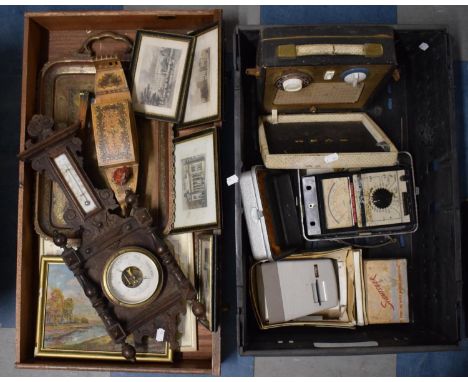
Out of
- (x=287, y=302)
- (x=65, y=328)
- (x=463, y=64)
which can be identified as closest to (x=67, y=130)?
(x=65, y=328)

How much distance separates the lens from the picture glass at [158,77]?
6.84 ft

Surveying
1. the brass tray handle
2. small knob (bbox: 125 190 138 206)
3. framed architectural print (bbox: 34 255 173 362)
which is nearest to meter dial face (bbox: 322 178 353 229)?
small knob (bbox: 125 190 138 206)

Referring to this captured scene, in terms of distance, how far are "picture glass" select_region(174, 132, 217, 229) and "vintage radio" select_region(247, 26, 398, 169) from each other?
10.1 inches

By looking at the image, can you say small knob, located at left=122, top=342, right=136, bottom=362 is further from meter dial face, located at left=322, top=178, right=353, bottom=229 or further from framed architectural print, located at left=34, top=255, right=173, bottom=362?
meter dial face, located at left=322, top=178, right=353, bottom=229

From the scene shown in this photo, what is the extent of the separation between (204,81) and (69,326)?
4.25 feet

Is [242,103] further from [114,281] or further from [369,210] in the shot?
[114,281]

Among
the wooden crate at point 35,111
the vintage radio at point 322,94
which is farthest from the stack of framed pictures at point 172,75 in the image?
the vintage radio at point 322,94

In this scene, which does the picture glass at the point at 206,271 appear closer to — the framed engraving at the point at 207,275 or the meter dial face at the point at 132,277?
the framed engraving at the point at 207,275

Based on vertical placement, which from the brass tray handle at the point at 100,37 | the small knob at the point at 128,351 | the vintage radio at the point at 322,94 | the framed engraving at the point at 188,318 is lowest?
the small knob at the point at 128,351

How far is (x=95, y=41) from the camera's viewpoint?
2.22 meters

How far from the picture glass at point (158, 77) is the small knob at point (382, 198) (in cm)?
99

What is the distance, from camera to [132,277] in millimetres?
1939

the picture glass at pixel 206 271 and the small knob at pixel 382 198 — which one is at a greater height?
the small knob at pixel 382 198
